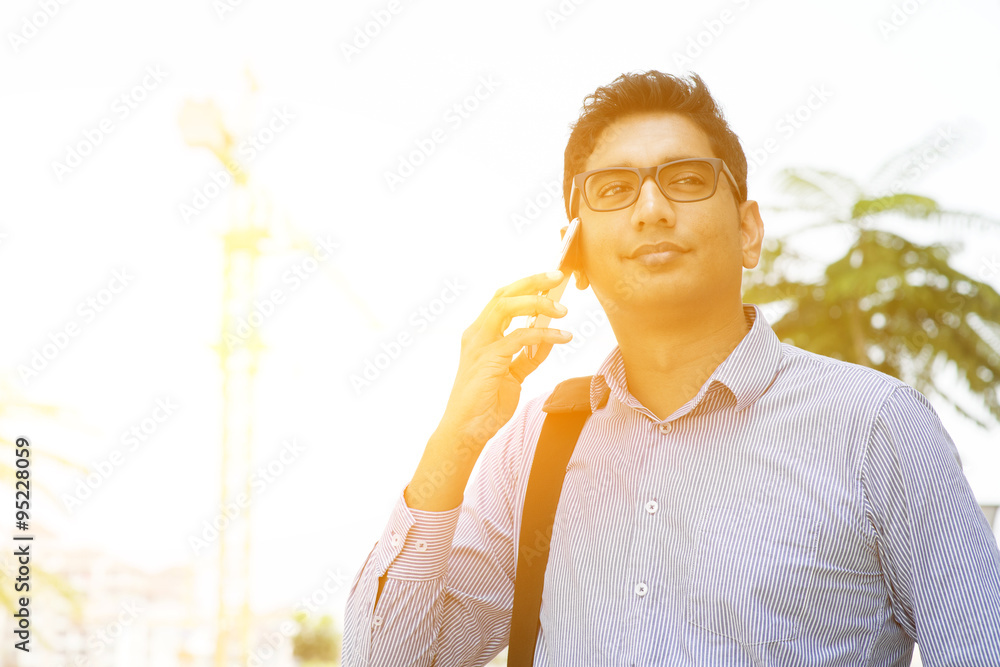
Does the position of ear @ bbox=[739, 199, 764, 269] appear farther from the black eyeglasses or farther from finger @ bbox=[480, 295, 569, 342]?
finger @ bbox=[480, 295, 569, 342]

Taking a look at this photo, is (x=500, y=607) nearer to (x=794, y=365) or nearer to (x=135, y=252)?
(x=794, y=365)

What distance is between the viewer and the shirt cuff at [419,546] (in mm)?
1819

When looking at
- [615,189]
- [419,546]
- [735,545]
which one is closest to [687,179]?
[615,189]

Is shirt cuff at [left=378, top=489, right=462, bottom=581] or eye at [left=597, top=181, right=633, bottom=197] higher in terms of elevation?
eye at [left=597, top=181, right=633, bottom=197]

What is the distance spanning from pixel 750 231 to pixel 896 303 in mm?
13748

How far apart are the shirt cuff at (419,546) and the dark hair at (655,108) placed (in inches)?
36.0

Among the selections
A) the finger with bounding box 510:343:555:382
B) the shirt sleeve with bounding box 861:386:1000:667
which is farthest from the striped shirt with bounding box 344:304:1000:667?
the finger with bounding box 510:343:555:382

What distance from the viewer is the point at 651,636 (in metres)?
1.58

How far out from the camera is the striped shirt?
1.45 meters

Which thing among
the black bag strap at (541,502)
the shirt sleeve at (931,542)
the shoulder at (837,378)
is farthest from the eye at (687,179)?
the shirt sleeve at (931,542)

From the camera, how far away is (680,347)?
188 centimetres

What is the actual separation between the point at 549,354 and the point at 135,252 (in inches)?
1094

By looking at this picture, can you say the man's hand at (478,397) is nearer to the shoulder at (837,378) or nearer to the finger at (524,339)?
the finger at (524,339)

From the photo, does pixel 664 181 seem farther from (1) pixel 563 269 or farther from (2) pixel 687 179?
(1) pixel 563 269
